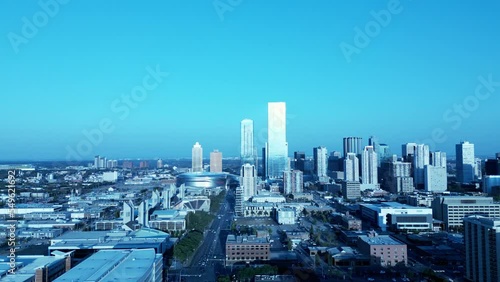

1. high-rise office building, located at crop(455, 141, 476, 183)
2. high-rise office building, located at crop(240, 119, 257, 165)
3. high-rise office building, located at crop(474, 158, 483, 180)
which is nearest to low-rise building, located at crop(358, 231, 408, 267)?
high-rise office building, located at crop(455, 141, 476, 183)

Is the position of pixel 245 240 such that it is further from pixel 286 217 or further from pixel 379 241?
pixel 286 217

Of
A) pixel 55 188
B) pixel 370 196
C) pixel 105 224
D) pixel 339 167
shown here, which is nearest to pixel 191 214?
pixel 105 224

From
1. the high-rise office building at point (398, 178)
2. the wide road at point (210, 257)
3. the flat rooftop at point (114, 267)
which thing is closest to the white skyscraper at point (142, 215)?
the wide road at point (210, 257)

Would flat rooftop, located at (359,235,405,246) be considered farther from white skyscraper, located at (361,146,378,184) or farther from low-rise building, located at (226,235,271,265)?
white skyscraper, located at (361,146,378,184)

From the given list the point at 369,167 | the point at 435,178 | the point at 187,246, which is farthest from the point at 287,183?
the point at 187,246

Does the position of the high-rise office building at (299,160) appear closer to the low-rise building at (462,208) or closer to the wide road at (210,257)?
the wide road at (210,257)

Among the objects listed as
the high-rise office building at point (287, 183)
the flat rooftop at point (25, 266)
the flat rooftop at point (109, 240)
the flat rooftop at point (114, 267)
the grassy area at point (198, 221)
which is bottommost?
the grassy area at point (198, 221)
